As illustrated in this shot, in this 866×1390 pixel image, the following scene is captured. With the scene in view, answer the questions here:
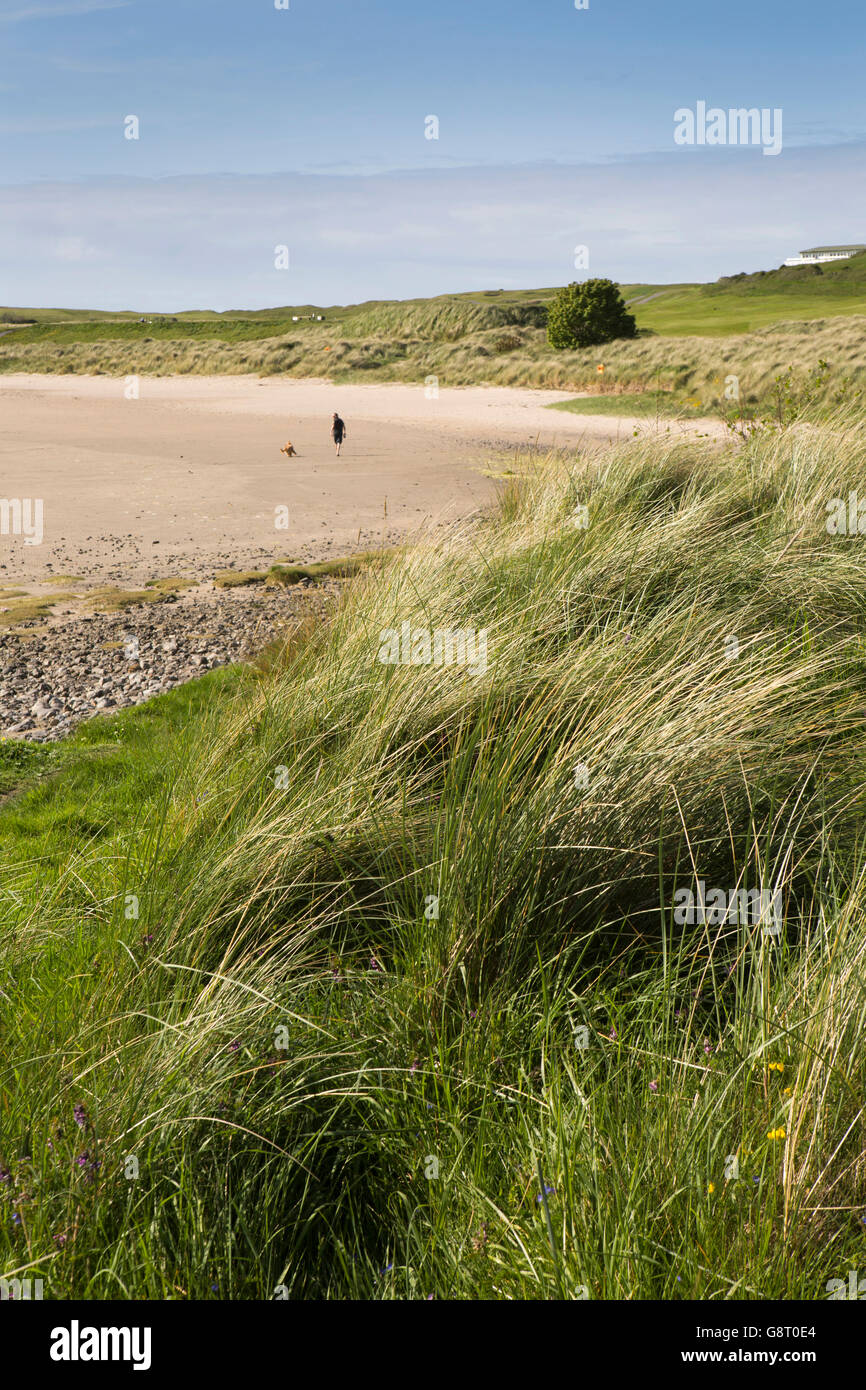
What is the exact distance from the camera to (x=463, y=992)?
263 cm

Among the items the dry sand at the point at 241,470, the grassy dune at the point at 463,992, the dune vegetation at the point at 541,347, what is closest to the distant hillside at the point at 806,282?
the dune vegetation at the point at 541,347

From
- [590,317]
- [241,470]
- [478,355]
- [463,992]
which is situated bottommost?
[463,992]

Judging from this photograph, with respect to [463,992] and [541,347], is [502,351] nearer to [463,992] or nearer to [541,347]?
[541,347]

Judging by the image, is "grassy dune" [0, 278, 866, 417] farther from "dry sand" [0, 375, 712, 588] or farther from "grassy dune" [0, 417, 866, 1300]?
"grassy dune" [0, 417, 866, 1300]

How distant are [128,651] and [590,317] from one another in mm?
38764

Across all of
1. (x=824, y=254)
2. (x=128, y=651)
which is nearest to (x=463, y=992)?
(x=128, y=651)

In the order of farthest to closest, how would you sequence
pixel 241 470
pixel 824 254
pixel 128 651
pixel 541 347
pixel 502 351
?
1. pixel 824 254
2. pixel 502 351
3. pixel 541 347
4. pixel 241 470
5. pixel 128 651

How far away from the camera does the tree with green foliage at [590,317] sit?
4238 centimetres

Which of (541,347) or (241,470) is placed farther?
(541,347)

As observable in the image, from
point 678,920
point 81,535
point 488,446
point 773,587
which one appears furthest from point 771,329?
point 678,920

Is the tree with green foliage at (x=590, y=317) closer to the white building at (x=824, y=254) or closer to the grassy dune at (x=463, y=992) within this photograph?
the grassy dune at (x=463, y=992)

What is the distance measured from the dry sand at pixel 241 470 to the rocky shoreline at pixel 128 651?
4.47ft

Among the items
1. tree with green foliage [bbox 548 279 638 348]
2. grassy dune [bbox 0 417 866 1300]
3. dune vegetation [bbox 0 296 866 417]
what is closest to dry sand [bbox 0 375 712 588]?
dune vegetation [bbox 0 296 866 417]
